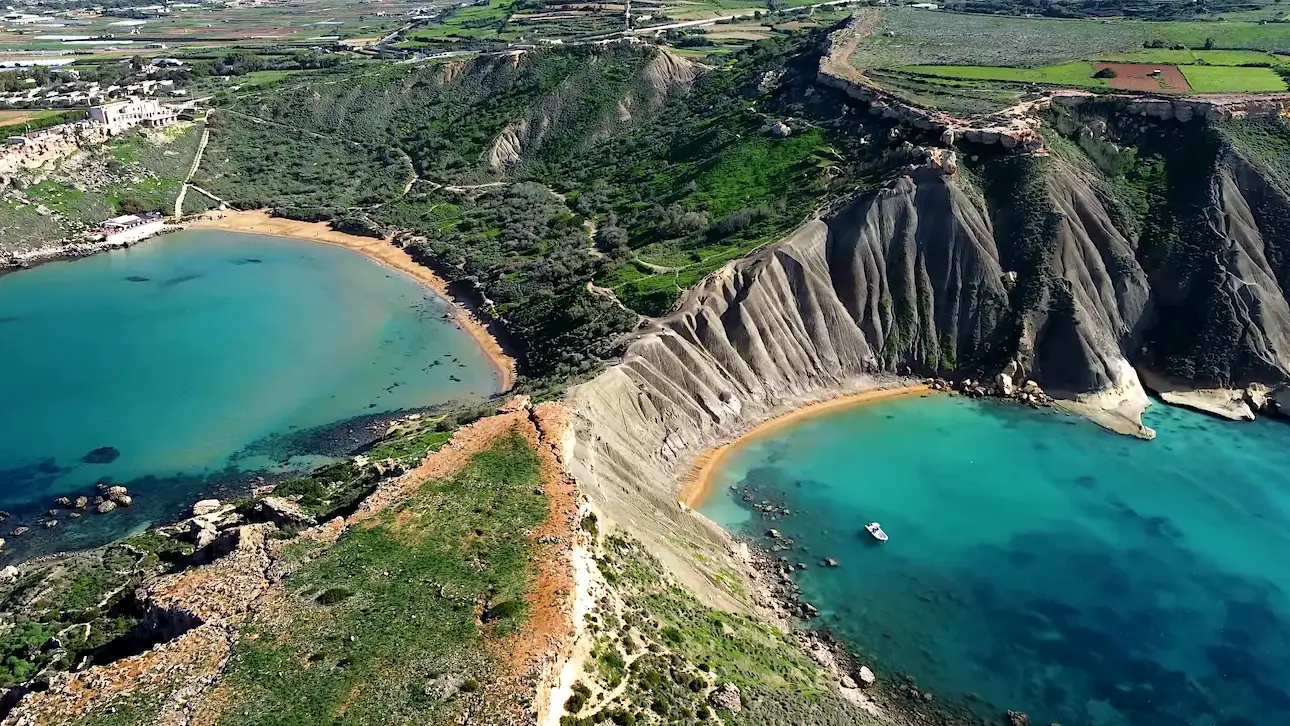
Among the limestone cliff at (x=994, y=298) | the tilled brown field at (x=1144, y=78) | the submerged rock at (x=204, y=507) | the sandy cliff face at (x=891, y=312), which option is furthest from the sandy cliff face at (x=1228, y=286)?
the submerged rock at (x=204, y=507)

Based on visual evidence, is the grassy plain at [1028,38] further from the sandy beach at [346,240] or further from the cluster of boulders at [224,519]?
the cluster of boulders at [224,519]

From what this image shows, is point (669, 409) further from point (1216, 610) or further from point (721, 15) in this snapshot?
point (721, 15)

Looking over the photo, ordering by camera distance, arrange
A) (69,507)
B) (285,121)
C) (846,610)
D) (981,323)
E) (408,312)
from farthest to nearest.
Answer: (285,121) < (408,312) < (981,323) < (69,507) < (846,610)

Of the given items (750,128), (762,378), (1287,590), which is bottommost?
(1287,590)

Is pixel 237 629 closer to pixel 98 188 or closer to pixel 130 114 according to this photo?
pixel 98 188

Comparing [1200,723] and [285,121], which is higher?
[285,121]

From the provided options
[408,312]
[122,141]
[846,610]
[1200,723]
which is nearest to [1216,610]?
[1200,723]
